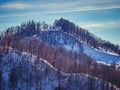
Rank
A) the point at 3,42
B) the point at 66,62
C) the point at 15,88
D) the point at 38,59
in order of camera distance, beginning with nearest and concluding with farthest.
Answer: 1. the point at 15,88
2. the point at 38,59
3. the point at 66,62
4. the point at 3,42

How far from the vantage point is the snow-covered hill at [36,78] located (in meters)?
102

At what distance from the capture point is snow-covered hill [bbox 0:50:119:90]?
10246cm

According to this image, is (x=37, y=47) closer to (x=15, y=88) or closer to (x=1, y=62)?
(x=1, y=62)

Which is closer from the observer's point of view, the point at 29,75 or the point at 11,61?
the point at 29,75

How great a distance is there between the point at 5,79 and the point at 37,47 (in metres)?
56.5

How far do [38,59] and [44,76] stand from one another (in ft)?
54.1

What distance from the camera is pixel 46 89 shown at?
101 meters

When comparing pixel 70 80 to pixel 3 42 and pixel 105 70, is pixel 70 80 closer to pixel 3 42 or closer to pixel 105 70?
pixel 105 70

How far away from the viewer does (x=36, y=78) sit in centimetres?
10694

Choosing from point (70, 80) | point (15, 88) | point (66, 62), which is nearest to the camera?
point (15, 88)

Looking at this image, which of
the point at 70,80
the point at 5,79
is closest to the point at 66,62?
the point at 70,80

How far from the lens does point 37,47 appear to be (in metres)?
158

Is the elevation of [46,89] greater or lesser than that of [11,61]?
lesser

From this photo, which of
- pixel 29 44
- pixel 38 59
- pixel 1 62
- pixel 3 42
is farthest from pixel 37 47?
pixel 1 62
